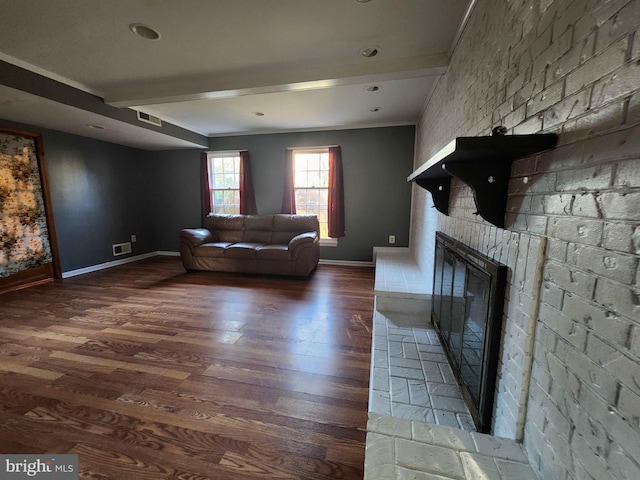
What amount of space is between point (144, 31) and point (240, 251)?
2734 mm

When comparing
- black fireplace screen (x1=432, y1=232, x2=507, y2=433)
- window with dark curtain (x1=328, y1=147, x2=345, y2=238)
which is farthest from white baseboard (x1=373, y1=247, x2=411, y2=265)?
black fireplace screen (x1=432, y1=232, x2=507, y2=433)

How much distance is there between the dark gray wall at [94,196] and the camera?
3.74 meters

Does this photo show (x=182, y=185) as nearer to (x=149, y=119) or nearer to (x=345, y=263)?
(x=149, y=119)

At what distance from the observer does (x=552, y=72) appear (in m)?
0.78

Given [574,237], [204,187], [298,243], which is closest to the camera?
[574,237]

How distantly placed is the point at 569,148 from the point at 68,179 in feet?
18.3

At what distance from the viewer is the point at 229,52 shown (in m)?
2.11

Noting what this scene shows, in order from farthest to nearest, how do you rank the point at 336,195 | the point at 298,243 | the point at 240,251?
the point at 336,195 < the point at 240,251 < the point at 298,243

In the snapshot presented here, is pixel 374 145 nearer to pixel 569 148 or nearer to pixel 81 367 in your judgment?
pixel 569 148

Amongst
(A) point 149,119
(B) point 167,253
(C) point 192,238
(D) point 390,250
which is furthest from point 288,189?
(B) point 167,253

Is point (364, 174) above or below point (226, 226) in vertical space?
above

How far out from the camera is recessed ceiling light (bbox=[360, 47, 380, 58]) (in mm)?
2057

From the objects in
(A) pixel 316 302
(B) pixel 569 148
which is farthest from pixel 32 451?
(B) pixel 569 148

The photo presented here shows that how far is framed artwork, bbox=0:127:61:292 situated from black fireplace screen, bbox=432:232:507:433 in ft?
16.6
